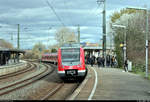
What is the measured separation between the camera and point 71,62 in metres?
18.3

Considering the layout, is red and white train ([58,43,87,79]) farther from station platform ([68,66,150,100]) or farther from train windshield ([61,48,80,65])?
station platform ([68,66,150,100])

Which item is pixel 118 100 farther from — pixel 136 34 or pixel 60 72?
pixel 136 34

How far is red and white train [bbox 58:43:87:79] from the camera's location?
59.1ft

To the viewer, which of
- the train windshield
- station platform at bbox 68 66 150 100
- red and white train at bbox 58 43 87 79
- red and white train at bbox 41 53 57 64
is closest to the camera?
station platform at bbox 68 66 150 100

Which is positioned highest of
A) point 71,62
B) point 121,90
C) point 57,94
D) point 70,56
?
point 70,56

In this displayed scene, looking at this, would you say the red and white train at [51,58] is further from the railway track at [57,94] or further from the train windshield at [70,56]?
the railway track at [57,94]

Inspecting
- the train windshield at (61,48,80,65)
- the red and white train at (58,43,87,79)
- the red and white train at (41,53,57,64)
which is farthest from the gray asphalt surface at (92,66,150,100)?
the red and white train at (41,53,57,64)

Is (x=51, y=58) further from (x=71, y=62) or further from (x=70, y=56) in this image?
(x=71, y=62)

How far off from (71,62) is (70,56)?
59 cm

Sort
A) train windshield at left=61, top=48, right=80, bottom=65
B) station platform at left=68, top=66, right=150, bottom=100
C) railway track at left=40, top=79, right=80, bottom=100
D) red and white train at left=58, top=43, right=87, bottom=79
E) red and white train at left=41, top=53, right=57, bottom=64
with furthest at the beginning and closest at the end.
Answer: red and white train at left=41, top=53, right=57, bottom=64 → train windshield at left=61, top=48, right=80, bottom=65 → red and white train at left=58, top=43, right=87, bottom=79 → railway track at left=40, top=79, right=80, bottom=100 → station platform at left=68, top=66, right=150, bottom=100

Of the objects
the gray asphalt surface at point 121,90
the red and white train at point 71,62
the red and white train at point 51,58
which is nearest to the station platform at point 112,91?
the gray asphalt surface at point 121,90

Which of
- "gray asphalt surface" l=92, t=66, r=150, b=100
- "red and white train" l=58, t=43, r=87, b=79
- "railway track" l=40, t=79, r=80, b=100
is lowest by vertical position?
"railway track" l=40, t=79, r=80, b=100

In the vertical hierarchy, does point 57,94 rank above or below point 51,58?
below

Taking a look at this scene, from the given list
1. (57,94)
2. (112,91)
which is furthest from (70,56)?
(112,91)
